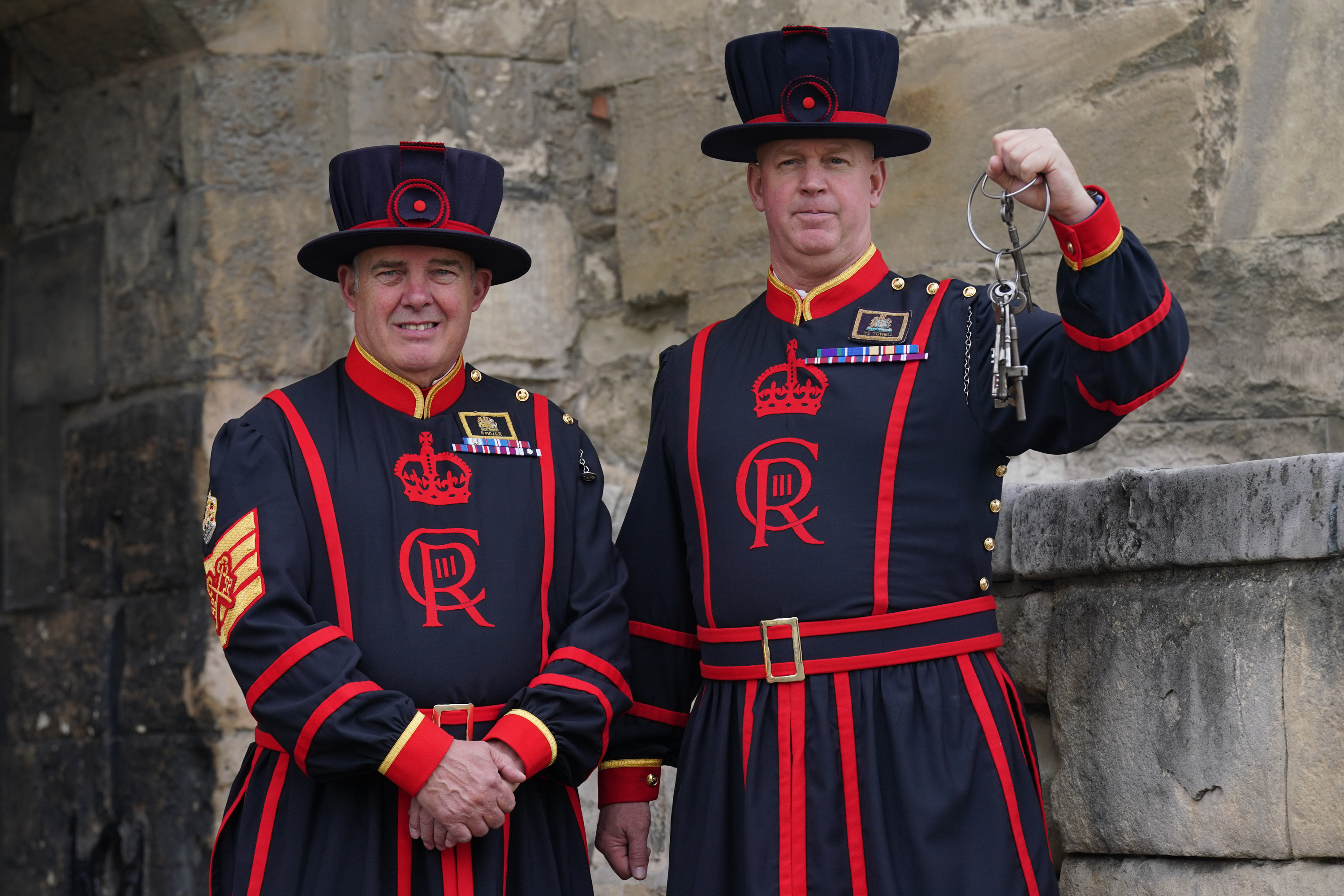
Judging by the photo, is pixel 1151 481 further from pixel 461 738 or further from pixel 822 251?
pixel 461 738

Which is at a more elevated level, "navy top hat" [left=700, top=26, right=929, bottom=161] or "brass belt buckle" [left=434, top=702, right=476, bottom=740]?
"navy top hat" [left=700, top=26, right=929, bottom=161]

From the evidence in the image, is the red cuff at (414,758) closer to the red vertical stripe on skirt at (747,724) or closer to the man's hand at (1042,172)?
the red vertical stripe on skirt at (747,724)

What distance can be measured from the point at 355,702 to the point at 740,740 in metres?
0.64

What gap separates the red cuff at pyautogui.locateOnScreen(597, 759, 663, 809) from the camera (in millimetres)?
3018

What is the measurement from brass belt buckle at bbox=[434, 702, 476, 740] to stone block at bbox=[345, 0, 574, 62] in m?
2.20

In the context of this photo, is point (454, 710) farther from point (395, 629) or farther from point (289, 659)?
point (289, 659)

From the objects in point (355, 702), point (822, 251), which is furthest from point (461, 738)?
point (822, 251)

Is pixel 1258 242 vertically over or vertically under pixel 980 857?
over

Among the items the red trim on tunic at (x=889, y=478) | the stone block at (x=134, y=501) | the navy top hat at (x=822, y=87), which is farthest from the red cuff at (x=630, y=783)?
the stone block at (x=134, y=501)

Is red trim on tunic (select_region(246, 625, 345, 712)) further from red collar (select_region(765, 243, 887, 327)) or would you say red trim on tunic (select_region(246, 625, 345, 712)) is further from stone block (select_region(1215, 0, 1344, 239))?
stone block (select_region(1215, 0, 1344, 239))

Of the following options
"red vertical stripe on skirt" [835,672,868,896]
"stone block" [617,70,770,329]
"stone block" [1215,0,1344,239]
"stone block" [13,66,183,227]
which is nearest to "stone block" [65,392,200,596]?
"stone block" [13,66,183,227]

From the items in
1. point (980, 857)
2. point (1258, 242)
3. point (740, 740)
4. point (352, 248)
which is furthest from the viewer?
point (1258, 242)

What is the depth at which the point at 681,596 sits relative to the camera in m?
3.04

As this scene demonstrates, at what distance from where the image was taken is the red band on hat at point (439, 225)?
2969 mm
